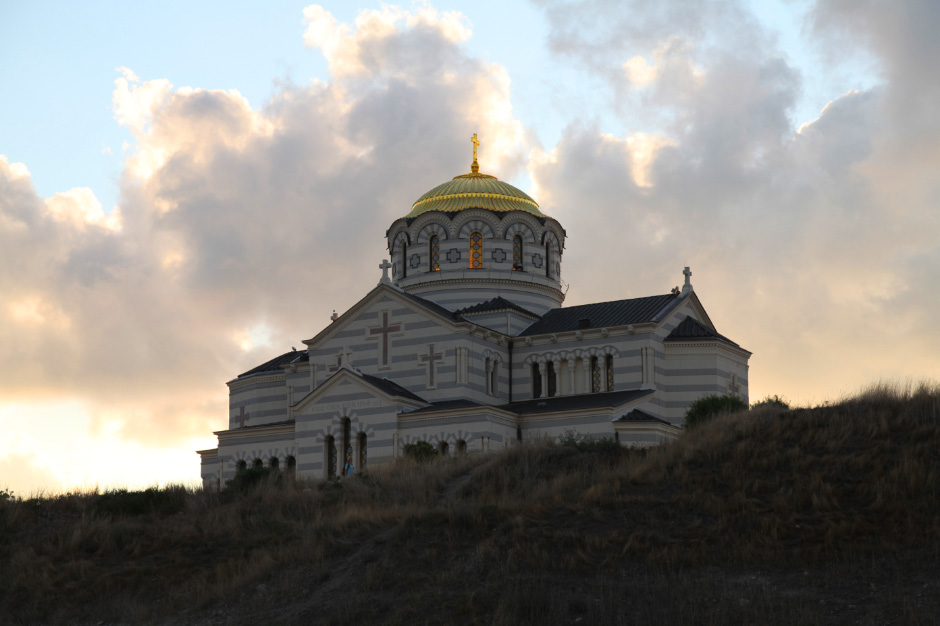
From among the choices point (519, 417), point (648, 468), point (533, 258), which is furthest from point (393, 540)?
point (533, 258)

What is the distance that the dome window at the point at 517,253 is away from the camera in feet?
186

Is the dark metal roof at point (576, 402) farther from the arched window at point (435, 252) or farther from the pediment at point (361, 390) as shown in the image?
the arched window at point (435, 252)

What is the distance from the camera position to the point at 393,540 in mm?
24094

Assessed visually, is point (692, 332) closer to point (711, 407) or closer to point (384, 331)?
point (711, 407)

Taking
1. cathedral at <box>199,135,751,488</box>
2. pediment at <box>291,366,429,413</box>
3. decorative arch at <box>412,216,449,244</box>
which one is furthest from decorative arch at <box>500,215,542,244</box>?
pediment at <box>291,366,429,413</box>

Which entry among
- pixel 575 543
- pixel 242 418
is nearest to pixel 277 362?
pixel 242 418

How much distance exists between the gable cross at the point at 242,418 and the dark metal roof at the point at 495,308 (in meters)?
12.1

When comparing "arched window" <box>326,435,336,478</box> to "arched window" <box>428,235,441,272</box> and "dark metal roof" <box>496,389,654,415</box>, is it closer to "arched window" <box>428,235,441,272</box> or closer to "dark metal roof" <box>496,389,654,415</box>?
"dark metal roof" <box>496,389,654,415</box>

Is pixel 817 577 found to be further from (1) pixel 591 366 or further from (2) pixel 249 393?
(2) pixel 249 393

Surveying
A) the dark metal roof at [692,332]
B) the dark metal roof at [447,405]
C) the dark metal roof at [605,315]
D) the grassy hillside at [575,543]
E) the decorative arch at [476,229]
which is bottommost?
the grassy hillside at [575,543]

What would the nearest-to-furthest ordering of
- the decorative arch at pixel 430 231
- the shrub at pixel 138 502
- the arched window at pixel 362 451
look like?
the shrub at pixel 138 502 → the arched window at pixel 362 451 → the decorative arch at pixel 430 231

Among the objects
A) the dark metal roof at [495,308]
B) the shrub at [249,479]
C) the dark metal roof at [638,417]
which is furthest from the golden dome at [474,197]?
the shrub at [249,479]

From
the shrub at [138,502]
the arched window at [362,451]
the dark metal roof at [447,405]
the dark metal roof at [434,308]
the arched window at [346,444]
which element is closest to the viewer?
the shrub at [138,502]

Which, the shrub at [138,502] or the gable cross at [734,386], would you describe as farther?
the gable cross at [734,386]
